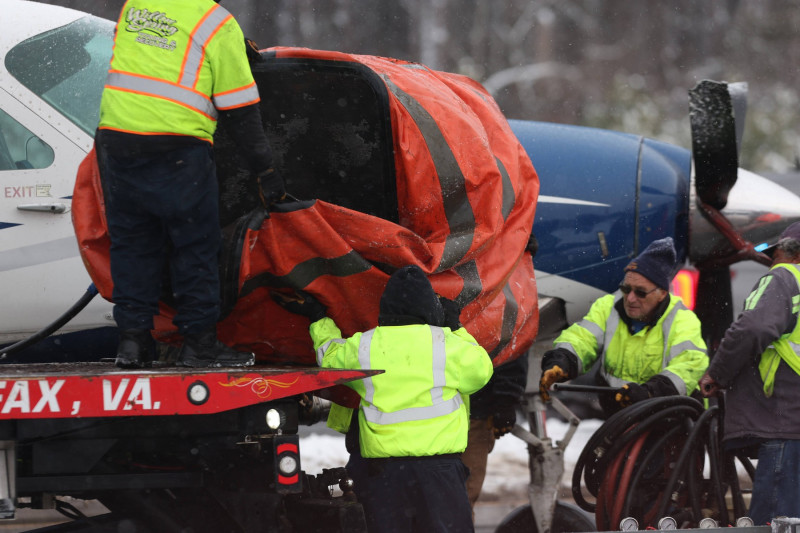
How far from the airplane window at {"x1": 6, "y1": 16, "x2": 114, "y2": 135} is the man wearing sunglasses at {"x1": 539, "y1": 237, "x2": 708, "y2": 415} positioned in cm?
254

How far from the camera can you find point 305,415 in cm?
506

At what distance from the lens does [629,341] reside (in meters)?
5.82

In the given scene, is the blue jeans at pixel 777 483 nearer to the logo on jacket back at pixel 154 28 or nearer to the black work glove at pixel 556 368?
the black work glove at pixel 556 368

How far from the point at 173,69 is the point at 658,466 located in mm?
3025

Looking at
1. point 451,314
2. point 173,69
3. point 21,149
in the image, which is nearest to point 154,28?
A: point 173,69

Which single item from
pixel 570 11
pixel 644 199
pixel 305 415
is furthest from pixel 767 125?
pixel 305 415

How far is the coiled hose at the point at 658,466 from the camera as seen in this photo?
5352 mm

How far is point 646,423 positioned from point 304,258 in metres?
1.90

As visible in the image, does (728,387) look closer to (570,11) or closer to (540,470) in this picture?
(540,470)

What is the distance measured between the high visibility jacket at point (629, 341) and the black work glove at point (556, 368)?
0.06 m

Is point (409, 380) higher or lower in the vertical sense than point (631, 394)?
higher

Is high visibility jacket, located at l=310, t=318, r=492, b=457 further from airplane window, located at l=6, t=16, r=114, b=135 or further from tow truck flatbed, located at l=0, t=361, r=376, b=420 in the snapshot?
airplane window, located at l=6, t=16, r=114, b=135

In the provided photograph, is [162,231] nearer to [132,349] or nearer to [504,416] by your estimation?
[132,349]

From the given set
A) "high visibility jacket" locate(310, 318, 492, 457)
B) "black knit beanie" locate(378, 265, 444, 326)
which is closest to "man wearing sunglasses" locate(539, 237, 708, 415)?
"high visibility jacket" locate(310, 318, 492, 457)
